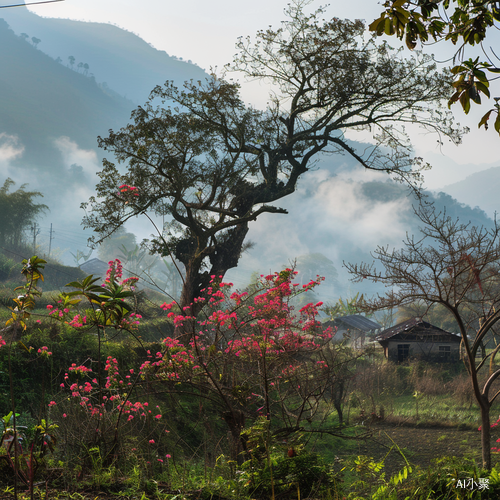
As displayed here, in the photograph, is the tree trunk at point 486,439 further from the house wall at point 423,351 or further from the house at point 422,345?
the house wall at point 423,351

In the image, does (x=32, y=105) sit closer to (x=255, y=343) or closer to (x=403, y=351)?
(x=403, y=351)

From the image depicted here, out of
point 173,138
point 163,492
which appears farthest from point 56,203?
point 163,492

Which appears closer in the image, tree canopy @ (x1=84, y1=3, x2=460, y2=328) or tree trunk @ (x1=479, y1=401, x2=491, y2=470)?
tree trunk @ (x1=479, y1=401, x2=491, y2=470)

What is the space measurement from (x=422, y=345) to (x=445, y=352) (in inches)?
47.4

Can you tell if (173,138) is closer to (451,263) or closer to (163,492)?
(451,263)

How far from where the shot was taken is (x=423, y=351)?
2112 centimetres

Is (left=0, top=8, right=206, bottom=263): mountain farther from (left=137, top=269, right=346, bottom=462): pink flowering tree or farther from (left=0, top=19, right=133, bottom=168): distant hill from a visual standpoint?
(left=137, top=269, right=346, bottom=462): pink flowering tree

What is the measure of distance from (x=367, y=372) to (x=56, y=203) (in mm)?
178219

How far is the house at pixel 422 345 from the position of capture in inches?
812

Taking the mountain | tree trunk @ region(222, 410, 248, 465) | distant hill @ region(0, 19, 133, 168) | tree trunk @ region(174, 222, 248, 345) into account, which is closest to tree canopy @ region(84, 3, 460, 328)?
tree trunk @ region(174, 222, 248, 345)

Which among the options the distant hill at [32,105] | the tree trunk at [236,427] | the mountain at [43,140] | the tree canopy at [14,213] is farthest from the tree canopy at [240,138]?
the distant hill at [32,105]

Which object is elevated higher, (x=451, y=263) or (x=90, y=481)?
(x=451, y=263)

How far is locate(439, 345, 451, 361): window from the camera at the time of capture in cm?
2061

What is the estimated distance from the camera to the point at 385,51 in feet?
44.5
